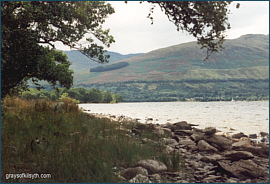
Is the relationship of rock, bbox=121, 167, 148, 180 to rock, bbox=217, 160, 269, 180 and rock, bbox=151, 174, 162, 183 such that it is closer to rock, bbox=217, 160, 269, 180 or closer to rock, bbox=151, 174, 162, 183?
rock, bbox=151, 174, 162, 183

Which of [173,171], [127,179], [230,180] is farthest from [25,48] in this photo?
[230,180]

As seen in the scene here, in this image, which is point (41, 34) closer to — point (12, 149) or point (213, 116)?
point (12, 149)

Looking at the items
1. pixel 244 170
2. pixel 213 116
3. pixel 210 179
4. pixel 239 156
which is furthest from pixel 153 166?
pixel 213 116

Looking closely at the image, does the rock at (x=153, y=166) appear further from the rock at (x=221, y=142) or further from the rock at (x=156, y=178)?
the rock at (x=221, y=142)

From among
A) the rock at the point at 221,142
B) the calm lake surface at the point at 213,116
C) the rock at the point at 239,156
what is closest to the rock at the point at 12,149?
the rock at the point at 239,156

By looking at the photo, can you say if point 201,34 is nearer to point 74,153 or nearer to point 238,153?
point 238,153

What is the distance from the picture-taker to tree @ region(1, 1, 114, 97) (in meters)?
8.59

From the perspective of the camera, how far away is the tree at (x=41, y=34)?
8.59 m

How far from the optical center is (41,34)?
12.0 m

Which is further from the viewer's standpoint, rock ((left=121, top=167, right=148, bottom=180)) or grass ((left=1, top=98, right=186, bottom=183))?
rock ((left=121, top=167, right=148, bottom=180))

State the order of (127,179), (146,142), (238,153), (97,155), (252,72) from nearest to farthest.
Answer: (127,179) < (97,155) < (238,153) < (146,142) < (252,72)

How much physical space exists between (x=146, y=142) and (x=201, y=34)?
4609mm

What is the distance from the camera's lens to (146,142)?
32.0 ft

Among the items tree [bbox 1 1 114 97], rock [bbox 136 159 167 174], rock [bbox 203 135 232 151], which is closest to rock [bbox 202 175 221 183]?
rock [bbox 136 159 167 174]
